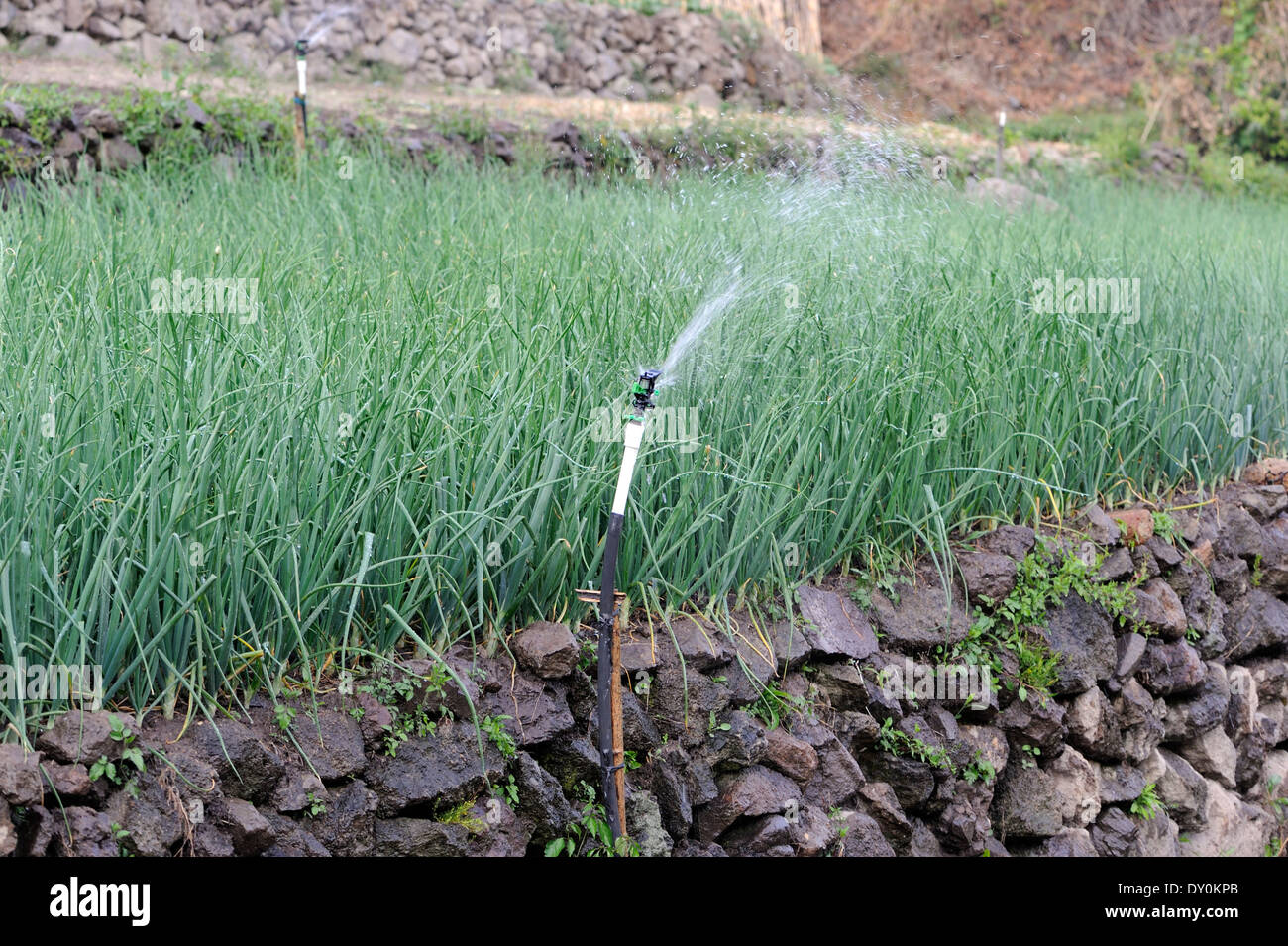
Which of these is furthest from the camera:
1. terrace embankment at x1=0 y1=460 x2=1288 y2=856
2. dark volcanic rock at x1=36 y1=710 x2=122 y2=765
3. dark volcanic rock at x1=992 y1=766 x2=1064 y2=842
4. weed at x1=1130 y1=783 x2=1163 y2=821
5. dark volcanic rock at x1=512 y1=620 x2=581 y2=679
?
weed at x1=1130 y1=783 x2=1163 y2=821

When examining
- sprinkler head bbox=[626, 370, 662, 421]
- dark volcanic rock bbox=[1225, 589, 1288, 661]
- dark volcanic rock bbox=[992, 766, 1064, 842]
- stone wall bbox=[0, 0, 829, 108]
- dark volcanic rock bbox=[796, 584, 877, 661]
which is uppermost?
stone wall bbox=[0, 0, 829, 108]

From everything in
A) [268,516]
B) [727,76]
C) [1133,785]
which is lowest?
[1133,785]

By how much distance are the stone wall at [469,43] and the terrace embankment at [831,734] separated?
9081 millimetres

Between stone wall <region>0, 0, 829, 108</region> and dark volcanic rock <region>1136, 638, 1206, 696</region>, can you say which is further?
stone wall <region>0, 0, 829, 108</region>

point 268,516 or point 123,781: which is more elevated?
point 268,516

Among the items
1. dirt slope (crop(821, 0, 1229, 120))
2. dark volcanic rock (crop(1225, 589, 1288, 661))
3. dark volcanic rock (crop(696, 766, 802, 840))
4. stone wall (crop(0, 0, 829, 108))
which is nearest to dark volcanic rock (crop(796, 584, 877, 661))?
dark volcanic rock (crop(696, 766, 802, 840))

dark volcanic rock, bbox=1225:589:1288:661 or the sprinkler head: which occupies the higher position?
the sprinkler head

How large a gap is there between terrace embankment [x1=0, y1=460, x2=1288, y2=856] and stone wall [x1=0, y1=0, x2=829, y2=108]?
9081 mm

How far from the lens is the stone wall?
10250 millimetres

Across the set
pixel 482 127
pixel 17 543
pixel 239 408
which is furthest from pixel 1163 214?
pixel 17 543

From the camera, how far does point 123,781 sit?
1.86 meters

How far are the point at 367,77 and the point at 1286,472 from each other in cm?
1033

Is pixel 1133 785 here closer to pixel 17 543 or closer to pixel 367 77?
pixel 17 543

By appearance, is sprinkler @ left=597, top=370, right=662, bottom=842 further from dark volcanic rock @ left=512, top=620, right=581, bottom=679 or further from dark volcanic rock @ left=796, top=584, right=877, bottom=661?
dark volcanic rock @ left=796, top=584, right=877, bottom=661
